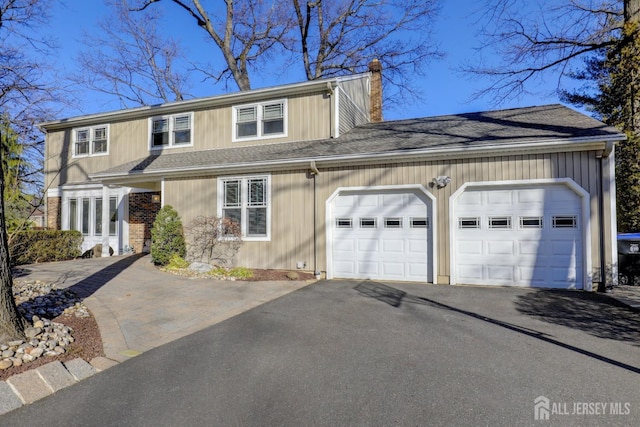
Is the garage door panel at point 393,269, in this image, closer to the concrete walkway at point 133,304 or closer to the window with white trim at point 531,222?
the concrete walkway at point 133,304

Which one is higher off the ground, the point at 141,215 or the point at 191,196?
the point at 191,196

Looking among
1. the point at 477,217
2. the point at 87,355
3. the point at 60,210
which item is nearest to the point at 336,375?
the point at 87,355

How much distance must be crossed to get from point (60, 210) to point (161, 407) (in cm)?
1505

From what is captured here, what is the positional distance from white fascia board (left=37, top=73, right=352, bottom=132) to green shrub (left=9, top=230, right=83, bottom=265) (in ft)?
16.3

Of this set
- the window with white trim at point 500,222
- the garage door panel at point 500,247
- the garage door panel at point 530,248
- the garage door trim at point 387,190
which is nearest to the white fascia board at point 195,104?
the garage door trim at point 387,190

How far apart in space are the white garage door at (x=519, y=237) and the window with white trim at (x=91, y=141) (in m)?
13.9

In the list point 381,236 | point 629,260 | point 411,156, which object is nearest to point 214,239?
point 381,236

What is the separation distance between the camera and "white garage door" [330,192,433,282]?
8359mm

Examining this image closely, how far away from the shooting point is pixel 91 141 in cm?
1441

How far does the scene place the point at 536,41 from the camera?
477 inches

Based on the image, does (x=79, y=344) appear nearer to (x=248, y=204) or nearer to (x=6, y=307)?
(x=6, y=307)

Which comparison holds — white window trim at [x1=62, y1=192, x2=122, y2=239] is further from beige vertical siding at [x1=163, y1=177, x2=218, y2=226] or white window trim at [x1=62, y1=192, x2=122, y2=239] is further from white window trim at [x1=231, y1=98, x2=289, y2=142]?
white window trim at [x1=231, y1=98, x2=289, y2=142]

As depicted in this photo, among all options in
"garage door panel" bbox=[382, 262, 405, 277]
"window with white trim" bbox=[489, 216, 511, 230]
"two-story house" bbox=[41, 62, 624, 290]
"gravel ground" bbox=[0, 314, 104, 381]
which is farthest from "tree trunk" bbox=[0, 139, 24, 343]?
"window with white trim" bbox=[489, 216, 511, 230]

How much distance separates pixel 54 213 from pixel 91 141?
3441 millimetres
